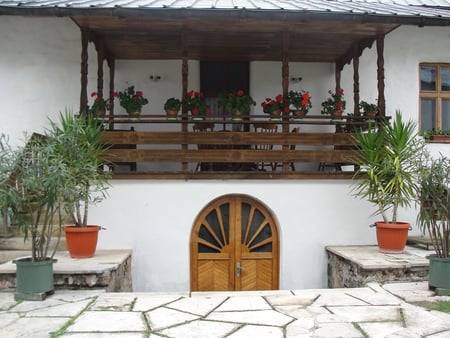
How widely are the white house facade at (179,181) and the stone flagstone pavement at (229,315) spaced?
1.68 metres

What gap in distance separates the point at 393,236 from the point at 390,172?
0.88 meters

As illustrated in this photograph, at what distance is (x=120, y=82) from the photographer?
28.5ft

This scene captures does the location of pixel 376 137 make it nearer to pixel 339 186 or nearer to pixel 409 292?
pixel 339 186

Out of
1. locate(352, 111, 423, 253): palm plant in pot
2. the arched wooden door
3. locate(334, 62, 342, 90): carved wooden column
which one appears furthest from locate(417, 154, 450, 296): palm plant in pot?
locate(334, 62, 342, 90): carved wooden column

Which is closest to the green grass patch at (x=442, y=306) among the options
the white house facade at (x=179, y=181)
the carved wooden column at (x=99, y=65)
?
the white house facade at (x=179, y=181)

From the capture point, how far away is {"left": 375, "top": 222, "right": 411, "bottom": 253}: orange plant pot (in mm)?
6254

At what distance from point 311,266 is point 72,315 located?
3766mm

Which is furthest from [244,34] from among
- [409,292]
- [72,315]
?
[72,315]

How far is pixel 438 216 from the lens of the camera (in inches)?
207

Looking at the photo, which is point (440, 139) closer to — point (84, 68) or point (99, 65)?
point (99, 65)

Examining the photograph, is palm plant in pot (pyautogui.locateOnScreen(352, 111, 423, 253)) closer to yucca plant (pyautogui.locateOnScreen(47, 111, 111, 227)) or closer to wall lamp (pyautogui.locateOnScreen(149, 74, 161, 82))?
yucca plant (pyautogui.locateOnScreen(47, 111, 111, 227))

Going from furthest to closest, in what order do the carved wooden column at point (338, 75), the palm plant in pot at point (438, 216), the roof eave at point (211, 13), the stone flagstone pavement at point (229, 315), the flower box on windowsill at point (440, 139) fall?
the carved wooden column at point (338, 75) < the flower box on windowsill at point (440, 139) < the roof eave at point (211, 13) < the palm plant in pot at point (438, 216) < the stone flagstone pavement at point (229, 315)

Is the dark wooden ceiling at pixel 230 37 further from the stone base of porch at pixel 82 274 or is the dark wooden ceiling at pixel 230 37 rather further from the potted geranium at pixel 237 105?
the stone base of porch at pixel 82 274

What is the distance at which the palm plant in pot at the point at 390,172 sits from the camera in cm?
627
